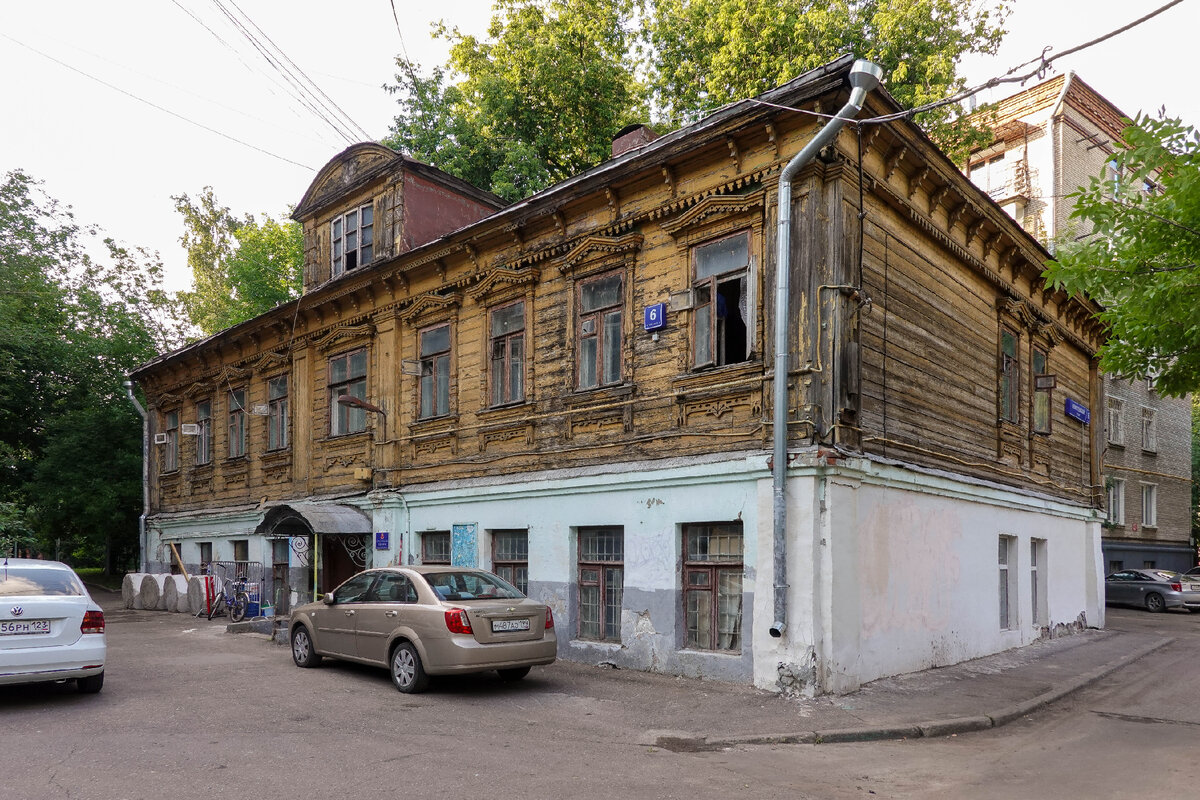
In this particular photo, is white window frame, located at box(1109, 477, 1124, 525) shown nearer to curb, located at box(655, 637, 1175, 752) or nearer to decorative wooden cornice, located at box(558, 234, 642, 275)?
curb, located at box(655, 637, 1175, 752)

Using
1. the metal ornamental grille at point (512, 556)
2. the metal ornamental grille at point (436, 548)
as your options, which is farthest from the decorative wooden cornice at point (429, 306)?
the metal ornamental grille at point (512, 556)

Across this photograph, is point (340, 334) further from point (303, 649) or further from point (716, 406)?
point (716, 406)

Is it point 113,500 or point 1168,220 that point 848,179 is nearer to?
point 1168,220

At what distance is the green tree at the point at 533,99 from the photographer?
85.6 feet

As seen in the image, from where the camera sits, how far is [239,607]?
60.7 ft

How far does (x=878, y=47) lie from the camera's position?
22.3m

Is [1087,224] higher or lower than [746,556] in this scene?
higher

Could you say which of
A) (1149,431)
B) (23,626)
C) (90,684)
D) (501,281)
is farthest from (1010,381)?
(1149,431)

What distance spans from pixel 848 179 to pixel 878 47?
13963 mm

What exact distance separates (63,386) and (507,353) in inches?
925

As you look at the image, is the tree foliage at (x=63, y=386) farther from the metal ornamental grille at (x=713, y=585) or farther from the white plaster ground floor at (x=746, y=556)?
the metal ornamental grille at (x=713, y=585)

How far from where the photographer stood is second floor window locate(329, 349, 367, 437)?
1755cm

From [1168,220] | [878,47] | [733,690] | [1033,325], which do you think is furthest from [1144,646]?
[878,47]

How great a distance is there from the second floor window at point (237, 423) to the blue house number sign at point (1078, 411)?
62.1 feet
